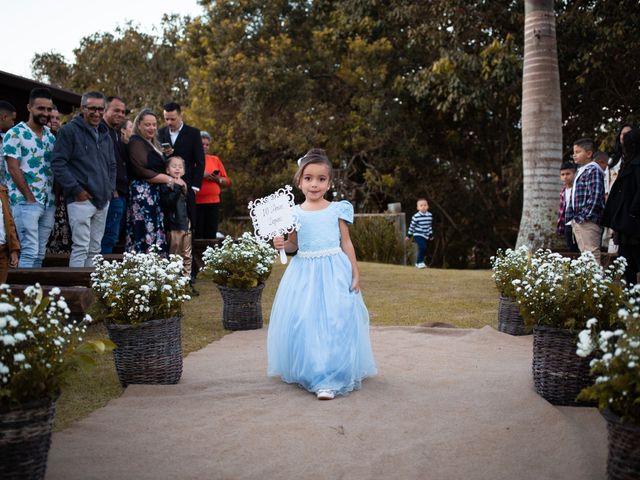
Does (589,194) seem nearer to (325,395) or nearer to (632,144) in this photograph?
(632,144)

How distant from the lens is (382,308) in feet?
27.7

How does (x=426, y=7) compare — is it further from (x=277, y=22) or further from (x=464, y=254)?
(x=464, y=254)

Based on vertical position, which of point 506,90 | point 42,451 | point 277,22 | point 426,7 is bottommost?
point 42,451

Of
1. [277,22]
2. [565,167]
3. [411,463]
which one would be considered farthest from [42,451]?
[277,22]

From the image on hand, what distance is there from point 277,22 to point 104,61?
10.8 meters

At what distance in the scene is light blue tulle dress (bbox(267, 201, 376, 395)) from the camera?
4691 mm

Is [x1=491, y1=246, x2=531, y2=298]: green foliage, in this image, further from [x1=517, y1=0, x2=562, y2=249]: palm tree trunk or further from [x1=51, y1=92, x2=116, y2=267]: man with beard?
[x1=51, y1=92, x2=116, y2=267]: man with beard

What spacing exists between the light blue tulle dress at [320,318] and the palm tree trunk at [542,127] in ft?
19.7

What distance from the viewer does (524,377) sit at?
5.01m

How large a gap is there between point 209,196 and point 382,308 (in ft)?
10.9

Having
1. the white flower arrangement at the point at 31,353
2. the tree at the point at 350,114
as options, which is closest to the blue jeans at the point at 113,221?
the white flower arrangement at the point at 31,353


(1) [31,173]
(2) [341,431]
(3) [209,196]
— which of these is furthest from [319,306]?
(3) [209,196]

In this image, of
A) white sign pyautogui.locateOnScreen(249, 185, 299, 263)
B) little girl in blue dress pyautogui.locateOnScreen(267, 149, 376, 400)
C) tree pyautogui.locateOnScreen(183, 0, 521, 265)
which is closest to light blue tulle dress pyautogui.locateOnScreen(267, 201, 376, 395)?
little girl in blue dress pyautogui.locateOnScreen(267, 149, 376, 400)

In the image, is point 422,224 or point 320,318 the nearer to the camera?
point 320,318
